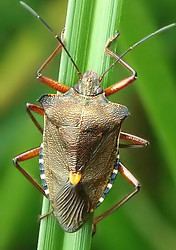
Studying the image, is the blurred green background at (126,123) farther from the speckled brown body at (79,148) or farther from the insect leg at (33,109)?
the insect leg at (33,109)

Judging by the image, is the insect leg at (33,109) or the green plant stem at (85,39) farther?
the insect leg at (33,109)

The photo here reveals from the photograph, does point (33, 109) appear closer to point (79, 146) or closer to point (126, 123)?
point (79, 146)

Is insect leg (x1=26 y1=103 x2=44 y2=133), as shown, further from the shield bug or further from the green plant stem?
the green plant stem

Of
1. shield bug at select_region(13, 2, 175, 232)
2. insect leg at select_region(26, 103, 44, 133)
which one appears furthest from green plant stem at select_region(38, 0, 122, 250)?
insect leg at select_region(26, 103, 44, 133)

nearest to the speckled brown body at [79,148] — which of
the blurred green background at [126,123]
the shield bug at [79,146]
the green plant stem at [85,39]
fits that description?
the shield bug at [79,146]

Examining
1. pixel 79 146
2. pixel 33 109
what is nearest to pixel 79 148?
pixel 79 146

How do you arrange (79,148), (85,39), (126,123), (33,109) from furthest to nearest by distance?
1. (126,123)
2. (33,109)
3. (79,148)
4. (85,39)

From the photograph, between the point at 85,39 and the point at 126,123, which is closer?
the point at 85,39
